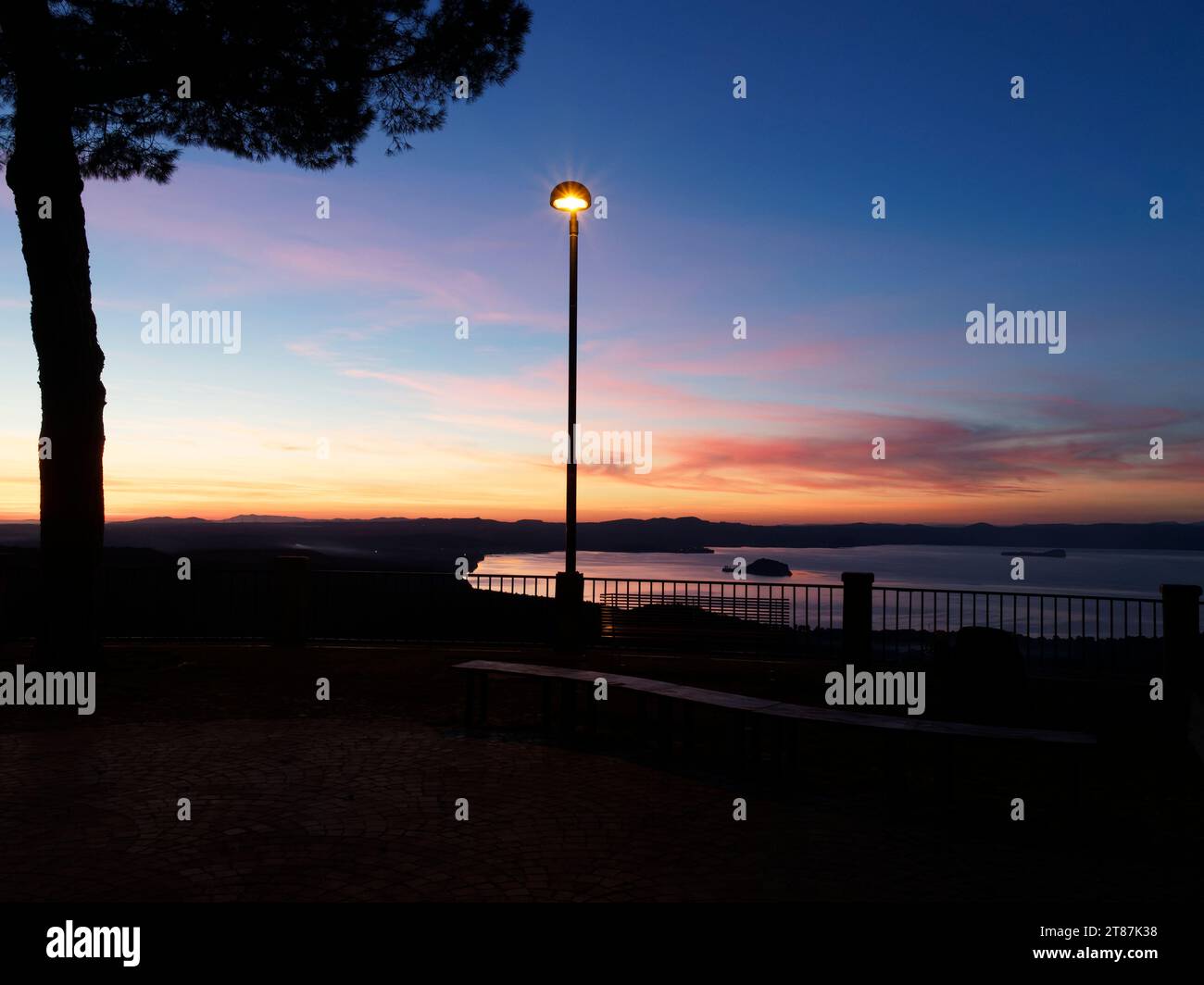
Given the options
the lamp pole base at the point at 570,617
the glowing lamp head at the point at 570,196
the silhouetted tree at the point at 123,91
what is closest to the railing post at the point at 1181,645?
the lamp pole base at the point at 570,617

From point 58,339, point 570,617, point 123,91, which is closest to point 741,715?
point 570,617

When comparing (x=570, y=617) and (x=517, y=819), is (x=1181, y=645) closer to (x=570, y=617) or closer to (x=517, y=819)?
(x=570, y=617)

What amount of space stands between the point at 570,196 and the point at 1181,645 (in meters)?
10.7

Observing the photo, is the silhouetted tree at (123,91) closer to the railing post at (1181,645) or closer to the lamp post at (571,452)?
the lamp post at (571,452)

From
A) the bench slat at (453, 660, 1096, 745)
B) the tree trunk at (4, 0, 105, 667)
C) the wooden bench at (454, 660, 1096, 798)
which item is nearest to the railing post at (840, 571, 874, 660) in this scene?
the wooden bench at (454, 660, 1096, 798)

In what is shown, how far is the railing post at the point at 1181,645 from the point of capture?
11.8 m

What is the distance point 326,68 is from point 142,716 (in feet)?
32.4

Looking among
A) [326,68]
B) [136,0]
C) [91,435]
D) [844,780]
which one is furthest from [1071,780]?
[136,0]

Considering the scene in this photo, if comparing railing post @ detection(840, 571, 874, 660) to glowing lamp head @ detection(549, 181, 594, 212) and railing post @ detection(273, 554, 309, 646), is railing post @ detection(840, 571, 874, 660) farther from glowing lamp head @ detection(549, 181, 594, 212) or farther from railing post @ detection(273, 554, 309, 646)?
railing post @ detection(273, 554, 309, 646)

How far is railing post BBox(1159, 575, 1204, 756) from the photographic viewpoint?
1176 cm

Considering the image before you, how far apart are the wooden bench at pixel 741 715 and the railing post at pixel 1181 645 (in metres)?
4.20

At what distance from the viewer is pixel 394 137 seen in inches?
588

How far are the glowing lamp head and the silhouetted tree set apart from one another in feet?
7.40
